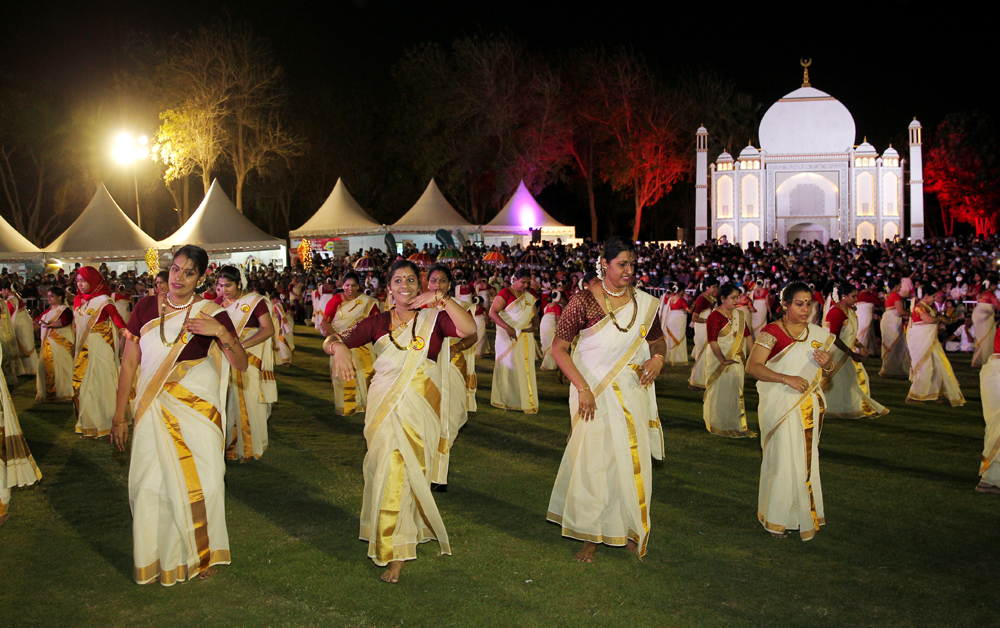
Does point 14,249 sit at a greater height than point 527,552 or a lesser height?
greater

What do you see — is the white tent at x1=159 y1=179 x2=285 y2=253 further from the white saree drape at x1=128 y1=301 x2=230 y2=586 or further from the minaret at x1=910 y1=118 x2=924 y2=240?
the minaret at x1=910 y1=118 x2=924 y2=240

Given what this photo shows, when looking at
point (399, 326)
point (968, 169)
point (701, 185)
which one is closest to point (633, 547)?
point (399, 326)

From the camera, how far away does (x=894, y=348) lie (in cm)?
1348

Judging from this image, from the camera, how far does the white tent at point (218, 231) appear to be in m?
31.2

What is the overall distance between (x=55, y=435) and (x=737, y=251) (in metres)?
24.9

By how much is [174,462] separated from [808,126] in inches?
1588

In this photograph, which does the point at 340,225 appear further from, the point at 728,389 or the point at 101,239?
the point at 728,389

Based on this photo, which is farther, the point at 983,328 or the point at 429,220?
the point at 429,220

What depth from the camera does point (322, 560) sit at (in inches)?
216

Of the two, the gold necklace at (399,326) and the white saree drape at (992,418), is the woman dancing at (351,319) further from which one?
the white saree drape at (992,418)

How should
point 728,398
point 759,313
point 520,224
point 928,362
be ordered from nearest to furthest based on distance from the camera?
point 728,398
point 928,362
point 759,313
point 520,224

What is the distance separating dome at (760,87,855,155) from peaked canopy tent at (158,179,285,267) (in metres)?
23.8

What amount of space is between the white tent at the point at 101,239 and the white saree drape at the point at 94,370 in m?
22.1

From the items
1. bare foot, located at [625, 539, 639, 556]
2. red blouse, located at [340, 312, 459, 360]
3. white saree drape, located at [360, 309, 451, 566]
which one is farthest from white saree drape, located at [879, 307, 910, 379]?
white saree drape, located at [360, 309, 451, 566]
